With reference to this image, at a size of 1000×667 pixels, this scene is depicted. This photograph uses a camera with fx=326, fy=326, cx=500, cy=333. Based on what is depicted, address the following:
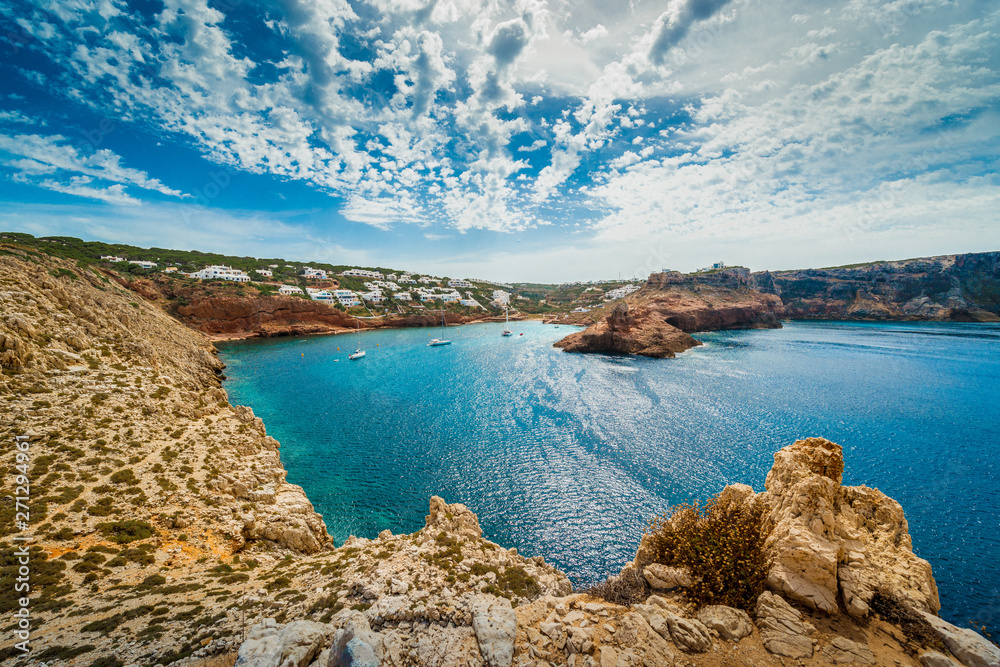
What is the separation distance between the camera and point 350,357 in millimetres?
63125

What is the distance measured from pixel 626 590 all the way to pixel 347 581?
887cm

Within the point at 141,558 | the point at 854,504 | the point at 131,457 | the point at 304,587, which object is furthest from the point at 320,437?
the point at 854,504

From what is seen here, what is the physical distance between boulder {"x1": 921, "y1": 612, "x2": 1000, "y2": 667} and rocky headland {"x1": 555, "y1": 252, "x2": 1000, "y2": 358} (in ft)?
287

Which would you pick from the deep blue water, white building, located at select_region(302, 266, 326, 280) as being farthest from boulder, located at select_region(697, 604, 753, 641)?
white building, located at select_region(302, 266, 326, 280)

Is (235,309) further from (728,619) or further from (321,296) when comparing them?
(728,619)

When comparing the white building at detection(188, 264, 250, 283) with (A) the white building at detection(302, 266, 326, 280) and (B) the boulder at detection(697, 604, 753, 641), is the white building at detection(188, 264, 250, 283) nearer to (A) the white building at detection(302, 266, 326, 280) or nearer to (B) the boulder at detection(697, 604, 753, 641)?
(A) the white building at detection(302, 266, 326, 280)

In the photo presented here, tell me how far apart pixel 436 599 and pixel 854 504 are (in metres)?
13.0

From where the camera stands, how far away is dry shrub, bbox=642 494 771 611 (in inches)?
345

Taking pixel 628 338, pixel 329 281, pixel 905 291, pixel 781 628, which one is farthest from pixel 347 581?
pixel 905 291

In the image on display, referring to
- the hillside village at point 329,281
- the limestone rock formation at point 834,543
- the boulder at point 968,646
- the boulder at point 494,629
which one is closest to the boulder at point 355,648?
the boulder at point 494,629

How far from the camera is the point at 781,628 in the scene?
7430mm

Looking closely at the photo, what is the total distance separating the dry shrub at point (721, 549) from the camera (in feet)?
28.8

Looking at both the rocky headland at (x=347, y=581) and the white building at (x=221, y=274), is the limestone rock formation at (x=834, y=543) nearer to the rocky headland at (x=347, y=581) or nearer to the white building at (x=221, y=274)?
the rocky headland at (x=347, y=581)

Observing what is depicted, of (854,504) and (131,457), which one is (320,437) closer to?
(131,457)
